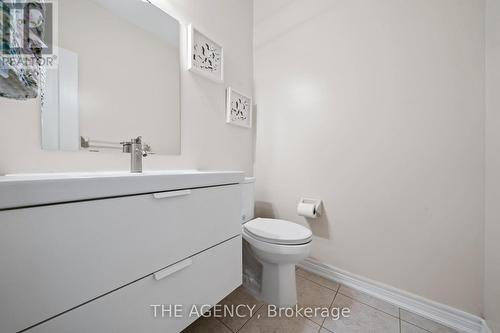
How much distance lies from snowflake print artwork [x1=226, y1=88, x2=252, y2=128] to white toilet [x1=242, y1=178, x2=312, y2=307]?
2.70 feet

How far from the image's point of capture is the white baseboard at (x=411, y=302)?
0.93 metres

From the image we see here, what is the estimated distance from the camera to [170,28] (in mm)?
1075

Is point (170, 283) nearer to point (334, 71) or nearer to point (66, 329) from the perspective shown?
point (66, 329)

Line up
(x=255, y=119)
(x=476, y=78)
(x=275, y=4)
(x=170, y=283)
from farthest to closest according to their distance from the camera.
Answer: (x=255, y=119) < (x=275, y=4) < (x=476, y=78) < (x=170, y=283)

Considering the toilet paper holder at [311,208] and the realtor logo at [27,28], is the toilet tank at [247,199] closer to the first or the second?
the toilet paper holder at [311,208]

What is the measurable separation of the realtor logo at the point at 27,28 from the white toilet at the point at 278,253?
1209mm

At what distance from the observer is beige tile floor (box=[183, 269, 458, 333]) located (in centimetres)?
95

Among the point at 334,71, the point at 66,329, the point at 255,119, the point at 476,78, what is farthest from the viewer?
the point at 255,119

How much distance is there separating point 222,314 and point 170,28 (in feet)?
5.47

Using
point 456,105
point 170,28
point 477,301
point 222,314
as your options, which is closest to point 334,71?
point 456,105

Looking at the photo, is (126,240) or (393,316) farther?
(393,316)

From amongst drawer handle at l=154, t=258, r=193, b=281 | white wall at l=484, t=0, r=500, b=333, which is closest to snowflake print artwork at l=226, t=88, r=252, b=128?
drawer handle at l=154, t=258, r=193, b=281

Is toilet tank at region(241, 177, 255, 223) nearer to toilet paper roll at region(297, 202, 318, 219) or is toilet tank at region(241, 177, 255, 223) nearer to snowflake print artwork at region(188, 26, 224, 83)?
toilet paper roll at region(297, 202, 318, 219)

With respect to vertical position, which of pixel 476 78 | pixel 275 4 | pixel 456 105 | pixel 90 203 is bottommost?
pixel 90 203
